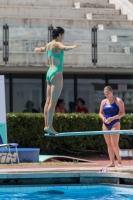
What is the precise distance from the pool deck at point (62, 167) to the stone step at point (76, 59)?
4.46 meters

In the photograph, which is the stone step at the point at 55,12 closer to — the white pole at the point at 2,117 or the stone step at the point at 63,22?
the stone step at the point at 63,22

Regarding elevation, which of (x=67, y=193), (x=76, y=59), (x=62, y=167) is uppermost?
(x=76, y=59)

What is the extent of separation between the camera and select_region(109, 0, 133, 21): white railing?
23684 millimetres

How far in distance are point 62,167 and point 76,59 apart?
25.1 feet

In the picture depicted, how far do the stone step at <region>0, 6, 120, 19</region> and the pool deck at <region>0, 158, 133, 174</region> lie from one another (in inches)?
322

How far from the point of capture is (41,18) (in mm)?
21516

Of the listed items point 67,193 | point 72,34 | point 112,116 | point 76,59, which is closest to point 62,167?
point 112,116

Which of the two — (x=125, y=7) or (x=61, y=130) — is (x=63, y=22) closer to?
(x=125, y=7)

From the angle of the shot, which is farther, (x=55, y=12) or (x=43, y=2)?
(x=43, y=2)

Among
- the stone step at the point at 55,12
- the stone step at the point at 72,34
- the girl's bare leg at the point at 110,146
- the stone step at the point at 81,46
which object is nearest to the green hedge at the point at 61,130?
the stone step at the point at 81,46

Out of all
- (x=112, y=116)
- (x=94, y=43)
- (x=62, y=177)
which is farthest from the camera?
(x=94, y=43)

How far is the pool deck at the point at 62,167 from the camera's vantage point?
1168 cm

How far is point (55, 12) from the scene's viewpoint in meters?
23.5

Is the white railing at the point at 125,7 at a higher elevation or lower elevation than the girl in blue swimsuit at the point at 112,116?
higher
